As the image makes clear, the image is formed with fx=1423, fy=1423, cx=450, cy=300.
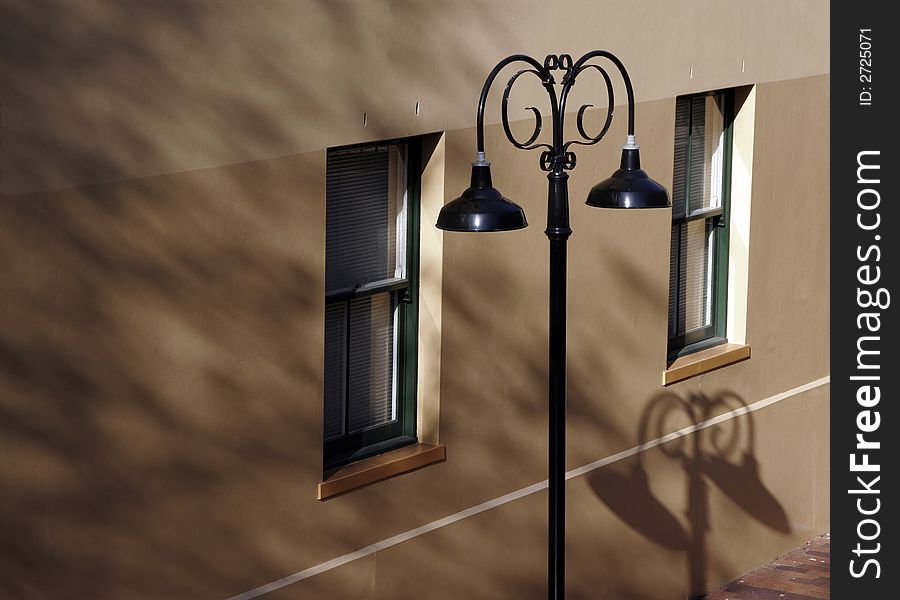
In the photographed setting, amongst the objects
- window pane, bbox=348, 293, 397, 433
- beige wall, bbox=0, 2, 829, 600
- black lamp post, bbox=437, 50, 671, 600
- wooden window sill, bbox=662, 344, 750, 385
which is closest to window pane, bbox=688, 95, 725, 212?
beige wall, bbox=0, 2, 829, 600

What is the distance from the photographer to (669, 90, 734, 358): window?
398 inches

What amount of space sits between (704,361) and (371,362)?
10.2ft

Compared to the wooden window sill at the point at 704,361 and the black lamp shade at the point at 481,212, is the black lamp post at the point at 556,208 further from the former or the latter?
the wooden window sill at the point at 704,361

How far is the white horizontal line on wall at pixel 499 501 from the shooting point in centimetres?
725

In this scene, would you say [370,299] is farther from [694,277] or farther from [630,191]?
[694,277]

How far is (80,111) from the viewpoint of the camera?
599 cm

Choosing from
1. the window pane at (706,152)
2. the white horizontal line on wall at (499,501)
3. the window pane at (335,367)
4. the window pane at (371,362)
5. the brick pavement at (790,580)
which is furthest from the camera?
the brick pavement at (790,580)

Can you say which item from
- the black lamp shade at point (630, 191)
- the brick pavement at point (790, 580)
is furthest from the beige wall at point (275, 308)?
the black lamp shade at point (630, 191)

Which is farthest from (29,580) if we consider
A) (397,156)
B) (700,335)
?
(700,335)

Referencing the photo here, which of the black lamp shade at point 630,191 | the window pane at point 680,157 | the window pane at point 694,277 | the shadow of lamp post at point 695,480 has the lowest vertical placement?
the shadow of lamp post at point 695,480

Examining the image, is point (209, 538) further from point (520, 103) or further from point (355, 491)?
point (520, 103)

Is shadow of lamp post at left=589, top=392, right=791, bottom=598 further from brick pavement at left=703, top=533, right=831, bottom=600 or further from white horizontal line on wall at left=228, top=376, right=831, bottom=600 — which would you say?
brick pavement at left=703, top=533, right=831, bottom=600

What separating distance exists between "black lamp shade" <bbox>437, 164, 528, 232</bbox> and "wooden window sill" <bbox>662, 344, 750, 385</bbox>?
155 inches

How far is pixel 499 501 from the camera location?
8516 millimetres
